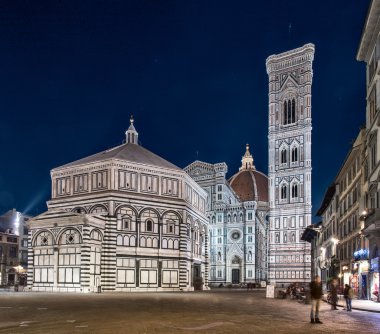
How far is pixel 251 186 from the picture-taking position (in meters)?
150

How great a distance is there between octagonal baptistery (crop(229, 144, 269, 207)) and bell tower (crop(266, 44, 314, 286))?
31.4 meters

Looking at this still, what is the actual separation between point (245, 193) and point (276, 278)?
139ft

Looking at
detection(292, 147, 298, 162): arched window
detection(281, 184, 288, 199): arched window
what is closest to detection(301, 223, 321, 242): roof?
detection(281, 184, 288, 199): arched window

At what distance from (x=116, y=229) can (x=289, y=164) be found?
57.9 meters

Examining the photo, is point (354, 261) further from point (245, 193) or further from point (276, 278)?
point (245, 193)

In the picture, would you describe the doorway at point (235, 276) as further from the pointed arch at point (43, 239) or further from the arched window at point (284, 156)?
the pointed arch at point (43, 239)

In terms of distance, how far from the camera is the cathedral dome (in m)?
148

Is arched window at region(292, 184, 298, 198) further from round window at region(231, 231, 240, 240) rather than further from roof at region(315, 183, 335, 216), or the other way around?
roof at region(315, 183, 335, 216)

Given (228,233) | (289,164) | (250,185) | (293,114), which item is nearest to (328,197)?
(289,164)

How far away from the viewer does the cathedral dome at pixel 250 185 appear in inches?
5842

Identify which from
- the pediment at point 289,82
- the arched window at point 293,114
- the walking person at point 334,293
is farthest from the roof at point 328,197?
the pediment at point 289,82

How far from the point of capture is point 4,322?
19562 millimetres

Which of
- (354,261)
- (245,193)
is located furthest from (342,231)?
(245,193)

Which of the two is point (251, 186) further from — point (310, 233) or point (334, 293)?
point (334, 293)
